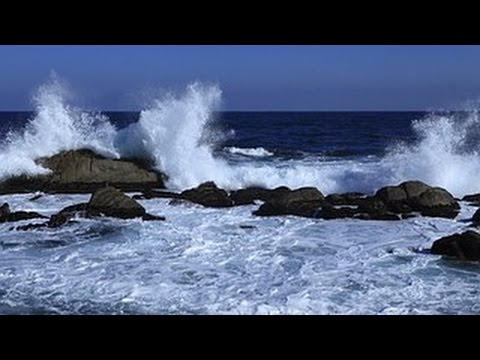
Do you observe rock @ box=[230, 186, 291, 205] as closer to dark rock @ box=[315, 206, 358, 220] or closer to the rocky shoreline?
the rocky shoreline

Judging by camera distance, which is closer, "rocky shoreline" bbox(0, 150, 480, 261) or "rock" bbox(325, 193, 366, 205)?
"rocky shoreline" bbox(0, 150, 480, 261)

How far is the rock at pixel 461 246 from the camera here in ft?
26.9

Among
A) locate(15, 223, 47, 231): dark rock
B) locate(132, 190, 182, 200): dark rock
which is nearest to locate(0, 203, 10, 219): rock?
locate(15, 223, 47, 231): dark rock

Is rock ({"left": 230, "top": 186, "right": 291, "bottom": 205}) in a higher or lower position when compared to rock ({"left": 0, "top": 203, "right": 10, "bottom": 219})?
higher

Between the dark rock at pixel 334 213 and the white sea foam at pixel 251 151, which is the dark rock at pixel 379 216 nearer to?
the dark rock at pixel 334 213

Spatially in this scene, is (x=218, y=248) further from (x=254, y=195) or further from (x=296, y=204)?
(x=254, y=195)

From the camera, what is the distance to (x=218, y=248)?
9.29 metres

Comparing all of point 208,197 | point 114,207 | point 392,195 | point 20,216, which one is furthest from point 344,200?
point 20,216

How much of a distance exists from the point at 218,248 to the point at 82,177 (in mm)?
6836

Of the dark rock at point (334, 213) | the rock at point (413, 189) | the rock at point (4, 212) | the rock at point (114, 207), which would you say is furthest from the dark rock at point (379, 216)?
the rock at point (4, 212)

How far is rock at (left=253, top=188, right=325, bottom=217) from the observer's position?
11914mm

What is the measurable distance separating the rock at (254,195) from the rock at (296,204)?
0.30m
